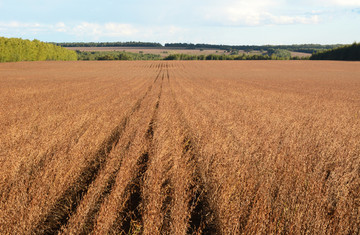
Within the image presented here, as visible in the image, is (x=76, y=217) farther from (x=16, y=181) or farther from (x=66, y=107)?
(x=66, y=107)

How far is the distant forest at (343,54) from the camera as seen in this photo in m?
87.1

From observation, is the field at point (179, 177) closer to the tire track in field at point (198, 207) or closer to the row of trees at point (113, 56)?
the tire track in field at point (198, 207)

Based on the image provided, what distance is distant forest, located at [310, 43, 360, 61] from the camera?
87125mm

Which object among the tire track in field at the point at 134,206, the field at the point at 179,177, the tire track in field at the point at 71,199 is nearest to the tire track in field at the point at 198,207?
the field at the point at 179,177

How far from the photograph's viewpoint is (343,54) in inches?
3585

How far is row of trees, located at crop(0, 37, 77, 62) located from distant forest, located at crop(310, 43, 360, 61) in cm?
11655

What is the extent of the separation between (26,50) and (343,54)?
408 feet

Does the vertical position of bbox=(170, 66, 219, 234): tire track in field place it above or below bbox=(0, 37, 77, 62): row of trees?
below

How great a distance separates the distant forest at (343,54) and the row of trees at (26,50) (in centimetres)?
11655

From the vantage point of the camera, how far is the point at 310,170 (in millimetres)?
4910

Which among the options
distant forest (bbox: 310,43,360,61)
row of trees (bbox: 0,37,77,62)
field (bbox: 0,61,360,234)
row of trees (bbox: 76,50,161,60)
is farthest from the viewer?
row of trees (bbox: 76,50,161,60)

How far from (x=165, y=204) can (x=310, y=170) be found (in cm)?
339

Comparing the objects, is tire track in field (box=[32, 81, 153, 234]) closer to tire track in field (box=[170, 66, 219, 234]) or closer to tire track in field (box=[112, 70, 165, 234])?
tire track in field (box=[112, 70, 165, 234])

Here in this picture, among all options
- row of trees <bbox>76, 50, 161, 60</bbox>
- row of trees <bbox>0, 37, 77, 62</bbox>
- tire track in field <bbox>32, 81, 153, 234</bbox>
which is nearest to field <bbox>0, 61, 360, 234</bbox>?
tire track in field <bbox>32, 81, 153, 234</bbox>
